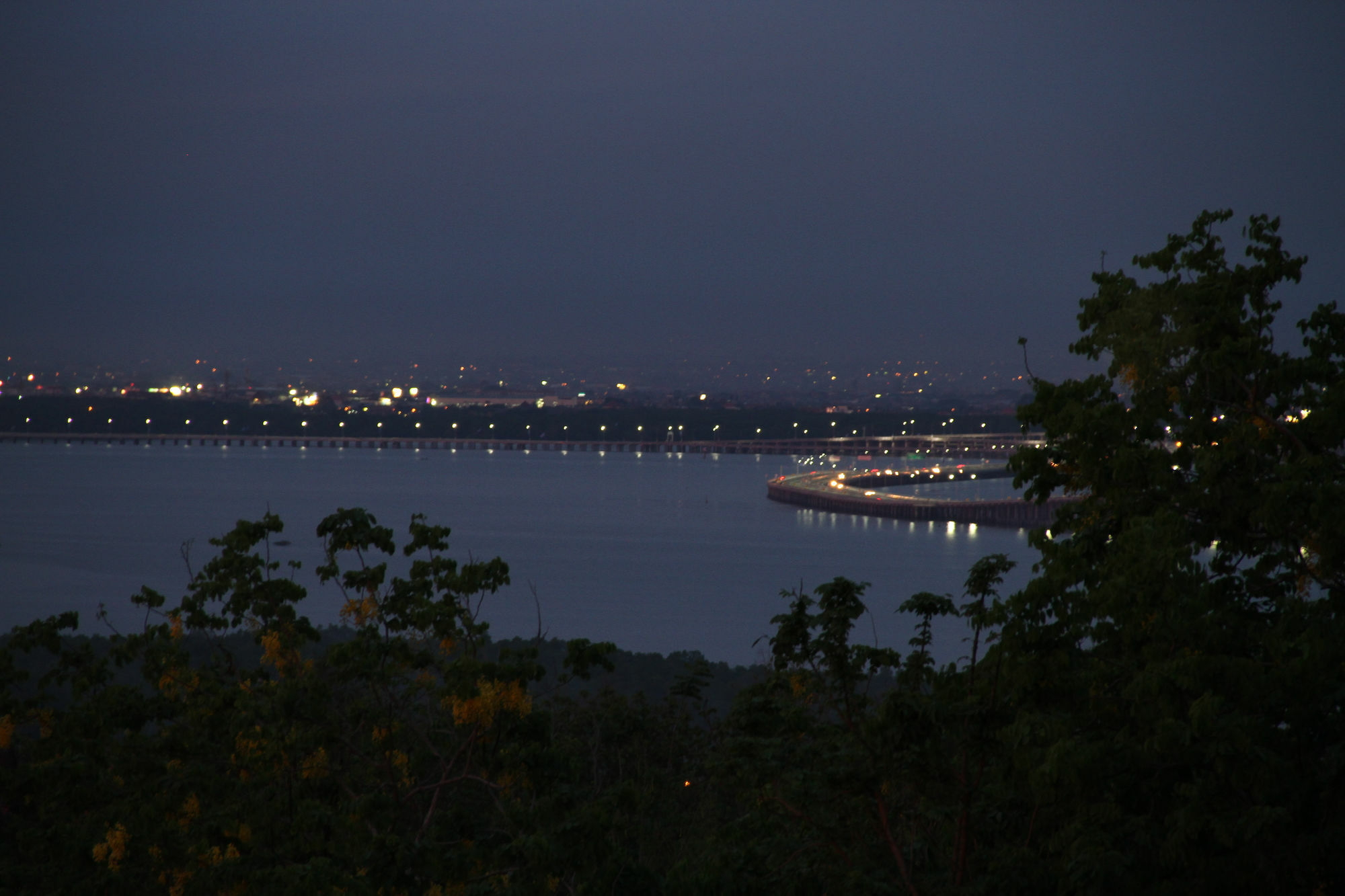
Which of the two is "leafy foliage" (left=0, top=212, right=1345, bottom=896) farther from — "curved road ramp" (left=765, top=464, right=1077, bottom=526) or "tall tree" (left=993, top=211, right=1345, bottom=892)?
"curved road ramp" (left=765, top=464, right=1077, bottom=526)

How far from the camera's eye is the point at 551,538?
4656 cm

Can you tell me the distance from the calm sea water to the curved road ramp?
1234 millimetres

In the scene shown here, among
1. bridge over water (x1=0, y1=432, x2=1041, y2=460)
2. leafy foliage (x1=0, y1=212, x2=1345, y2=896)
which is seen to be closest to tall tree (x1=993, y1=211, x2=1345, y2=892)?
leafy foliage (x1=0, y1=212, x2=1345, y2=896)

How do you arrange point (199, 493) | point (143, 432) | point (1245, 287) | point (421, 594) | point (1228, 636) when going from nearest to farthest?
point (1228, 636)
point (1245, 287)
point (421, 594)
point (199, 493)
point (143, 432)

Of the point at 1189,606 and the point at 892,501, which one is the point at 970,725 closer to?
the point at 1189,606

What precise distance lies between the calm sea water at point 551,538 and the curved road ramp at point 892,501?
1.23 metres

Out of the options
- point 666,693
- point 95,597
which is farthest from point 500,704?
point 95,597

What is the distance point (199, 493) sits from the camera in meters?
63.3

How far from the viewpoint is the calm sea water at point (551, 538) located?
102 ft

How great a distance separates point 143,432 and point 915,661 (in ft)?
345

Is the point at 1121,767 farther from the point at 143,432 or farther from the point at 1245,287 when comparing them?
the point at 143,432

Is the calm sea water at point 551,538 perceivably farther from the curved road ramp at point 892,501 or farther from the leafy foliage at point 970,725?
the leafy foliage at point 970,725

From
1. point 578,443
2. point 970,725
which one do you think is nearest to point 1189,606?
point 970,725

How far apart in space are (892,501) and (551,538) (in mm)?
17280
